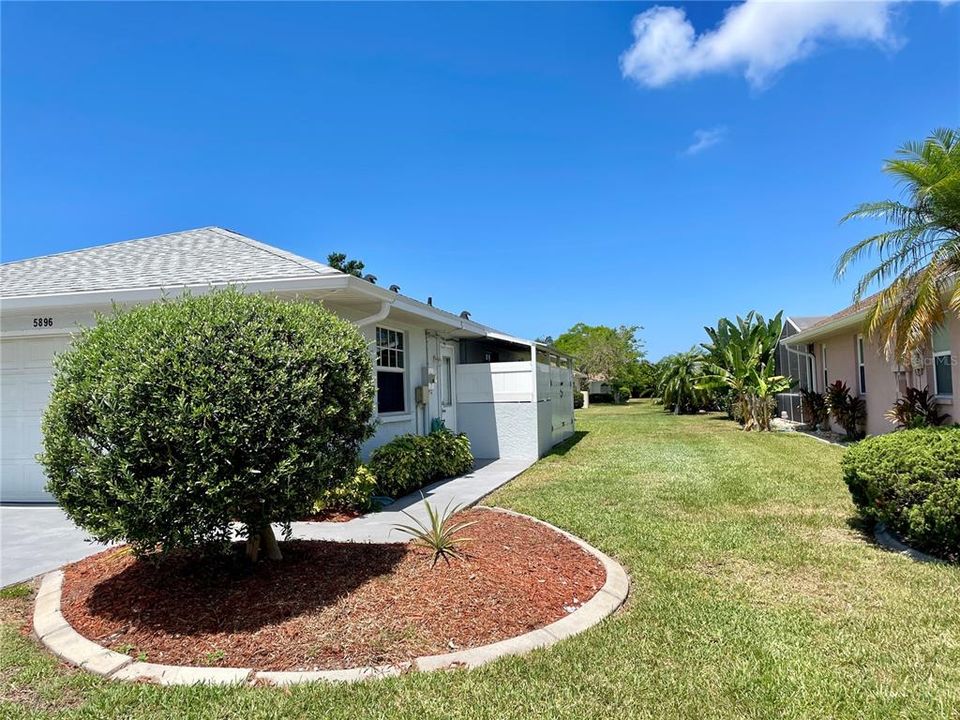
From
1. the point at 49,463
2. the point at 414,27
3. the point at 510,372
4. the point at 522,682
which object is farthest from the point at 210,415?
the point at 510,372

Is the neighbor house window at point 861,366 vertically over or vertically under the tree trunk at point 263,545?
over

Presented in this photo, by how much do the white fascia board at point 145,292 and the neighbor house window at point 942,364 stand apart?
38.7 ft

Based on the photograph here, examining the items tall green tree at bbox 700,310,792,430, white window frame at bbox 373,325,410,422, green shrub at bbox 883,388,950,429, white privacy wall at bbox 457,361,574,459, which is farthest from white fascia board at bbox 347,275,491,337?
tall green tree at bbox 700,310,792,430

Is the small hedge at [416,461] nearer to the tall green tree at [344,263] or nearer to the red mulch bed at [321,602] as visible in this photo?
the red mulch bed at [321,602]

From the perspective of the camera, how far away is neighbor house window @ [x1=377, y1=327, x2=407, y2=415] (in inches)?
392

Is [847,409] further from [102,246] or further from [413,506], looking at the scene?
[102,246]

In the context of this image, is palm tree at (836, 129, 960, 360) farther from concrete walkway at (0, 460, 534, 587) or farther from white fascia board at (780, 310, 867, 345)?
concrete walkway at (0, 460, 534, 587)

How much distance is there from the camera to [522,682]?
3102mm

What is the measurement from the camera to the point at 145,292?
769 cm

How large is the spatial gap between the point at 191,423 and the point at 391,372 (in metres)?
6.78

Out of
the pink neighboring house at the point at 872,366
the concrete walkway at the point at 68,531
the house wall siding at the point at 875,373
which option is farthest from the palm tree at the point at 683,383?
the concrete walkway at the point at 68,531

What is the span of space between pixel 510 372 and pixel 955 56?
360 inches

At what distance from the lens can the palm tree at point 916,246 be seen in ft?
23.2

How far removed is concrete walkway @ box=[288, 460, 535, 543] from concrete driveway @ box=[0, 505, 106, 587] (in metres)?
2.22
